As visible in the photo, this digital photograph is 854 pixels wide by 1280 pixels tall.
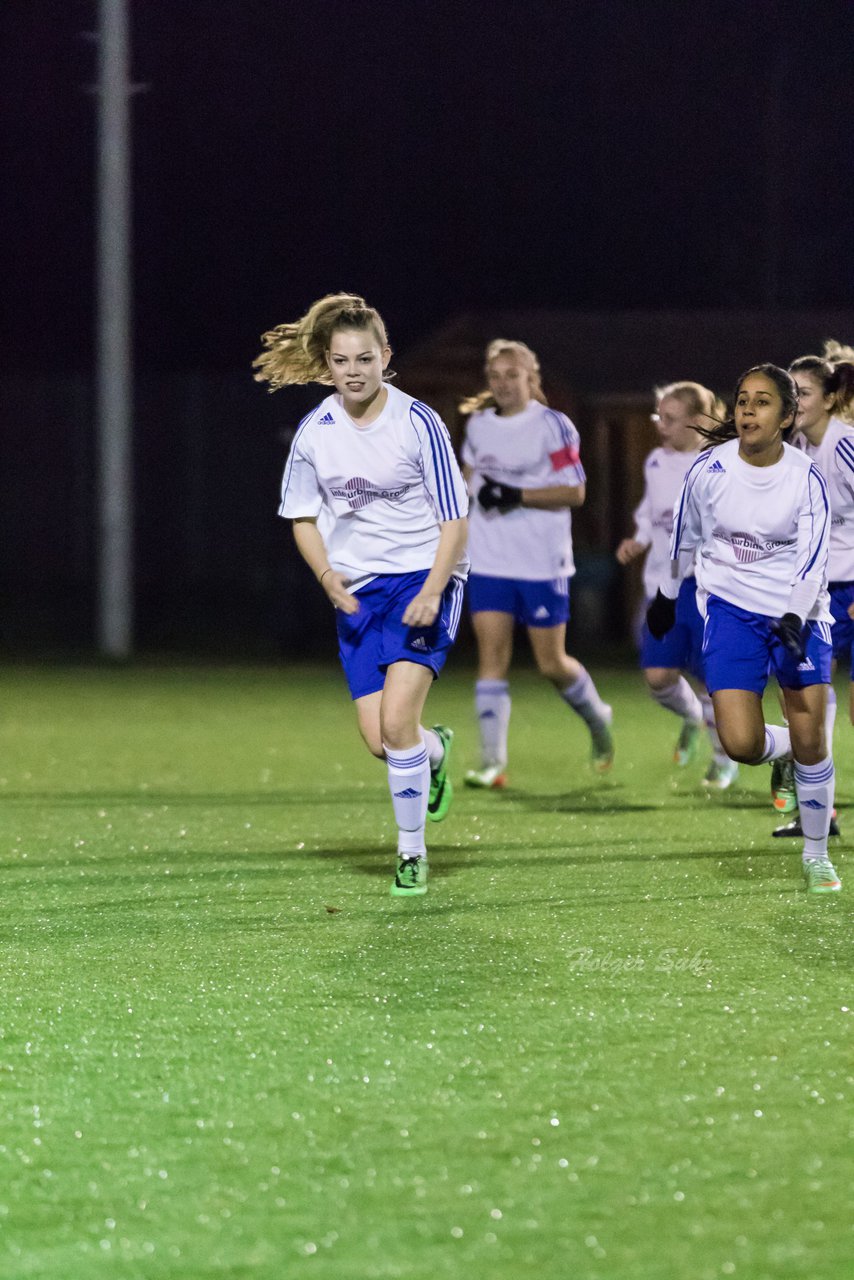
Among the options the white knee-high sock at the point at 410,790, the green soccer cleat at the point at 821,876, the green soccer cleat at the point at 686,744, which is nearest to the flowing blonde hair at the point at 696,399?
the green soccer cleat at the point at 686,744

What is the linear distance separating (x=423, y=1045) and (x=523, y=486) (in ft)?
16.0

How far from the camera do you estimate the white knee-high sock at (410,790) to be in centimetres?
621

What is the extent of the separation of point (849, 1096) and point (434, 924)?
2001 millimetres

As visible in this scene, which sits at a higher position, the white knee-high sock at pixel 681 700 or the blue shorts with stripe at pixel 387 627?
the blue shorts with stripe at pixel 387 627

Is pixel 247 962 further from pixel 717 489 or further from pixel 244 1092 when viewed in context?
pixel 717 489

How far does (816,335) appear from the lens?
19.5 m

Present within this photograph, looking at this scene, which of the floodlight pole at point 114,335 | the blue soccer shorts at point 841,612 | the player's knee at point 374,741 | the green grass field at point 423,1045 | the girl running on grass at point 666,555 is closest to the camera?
the green grass field at point 423,1045

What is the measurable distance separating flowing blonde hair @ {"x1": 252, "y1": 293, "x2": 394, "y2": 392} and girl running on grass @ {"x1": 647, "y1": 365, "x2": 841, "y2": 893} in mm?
1225

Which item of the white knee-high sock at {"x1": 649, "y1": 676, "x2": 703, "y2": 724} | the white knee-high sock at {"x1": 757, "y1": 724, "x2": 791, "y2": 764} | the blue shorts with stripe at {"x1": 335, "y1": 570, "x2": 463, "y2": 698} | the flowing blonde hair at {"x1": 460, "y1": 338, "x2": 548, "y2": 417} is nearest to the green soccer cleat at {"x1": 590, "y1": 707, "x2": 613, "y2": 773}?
the white knee-high sock at {"x1": 649, "y1": 676, "x2": 703, "y2": 724}

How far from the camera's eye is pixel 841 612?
7332mm

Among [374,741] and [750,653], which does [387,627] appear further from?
[750,653]

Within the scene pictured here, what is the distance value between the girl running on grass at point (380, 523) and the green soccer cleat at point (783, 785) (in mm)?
1679

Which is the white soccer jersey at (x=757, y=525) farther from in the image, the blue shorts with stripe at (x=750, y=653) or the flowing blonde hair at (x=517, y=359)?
the flowing blonde hair at (x=517, y=359)

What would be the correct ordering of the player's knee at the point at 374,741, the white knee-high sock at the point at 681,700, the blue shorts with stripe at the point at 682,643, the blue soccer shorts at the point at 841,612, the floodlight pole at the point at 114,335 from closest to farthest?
the player's knee at the point at 374,741, the blue soccer shorts at the point at 841,612, the blue shorts with stripe at the point at 682,643, the white knee-high sock at the point at 681,700, the floodlight pole at the point at 114,335
